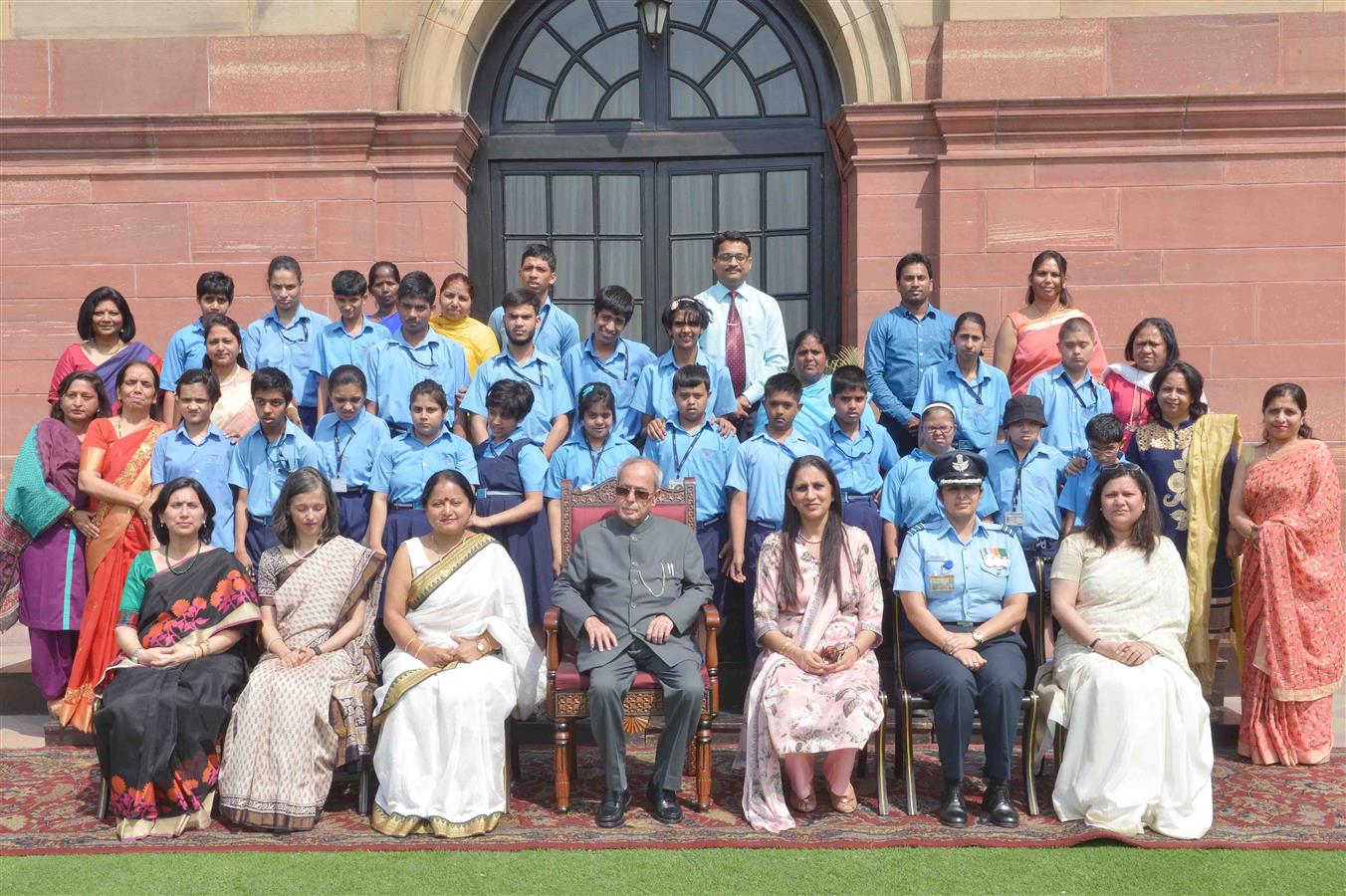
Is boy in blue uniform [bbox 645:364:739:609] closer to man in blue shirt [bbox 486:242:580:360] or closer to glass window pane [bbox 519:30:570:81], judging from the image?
man in blue shirt [bbox 486:242:580:360]

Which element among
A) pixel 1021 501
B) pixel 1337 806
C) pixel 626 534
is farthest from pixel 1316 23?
pixel 626 534

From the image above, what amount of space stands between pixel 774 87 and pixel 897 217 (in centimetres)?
136

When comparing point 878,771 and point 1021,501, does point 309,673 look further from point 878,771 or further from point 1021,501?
point 1021,501

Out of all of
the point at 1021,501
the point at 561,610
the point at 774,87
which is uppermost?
the point at 774,87

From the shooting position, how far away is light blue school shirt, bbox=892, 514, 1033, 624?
540 cm

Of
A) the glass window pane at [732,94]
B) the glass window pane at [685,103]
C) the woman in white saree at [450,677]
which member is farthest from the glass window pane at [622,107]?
the woman in white saree at [450,677]

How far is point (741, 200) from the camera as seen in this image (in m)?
9.38

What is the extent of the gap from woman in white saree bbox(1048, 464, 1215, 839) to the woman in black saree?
10.6ft

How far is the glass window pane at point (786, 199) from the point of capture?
9344mm

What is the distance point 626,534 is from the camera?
5566 mm

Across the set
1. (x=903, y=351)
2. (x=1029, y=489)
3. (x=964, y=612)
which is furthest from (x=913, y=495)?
(x=903, y=351)

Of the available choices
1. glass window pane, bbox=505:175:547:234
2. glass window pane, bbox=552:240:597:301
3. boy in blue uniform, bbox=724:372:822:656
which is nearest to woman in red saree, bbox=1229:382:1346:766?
boy in blue uniform, bbox=724:372:822:656

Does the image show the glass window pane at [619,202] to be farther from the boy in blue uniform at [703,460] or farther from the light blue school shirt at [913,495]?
the light blue school shirt at [913,495]

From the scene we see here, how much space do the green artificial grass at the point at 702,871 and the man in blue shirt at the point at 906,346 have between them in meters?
2.92
